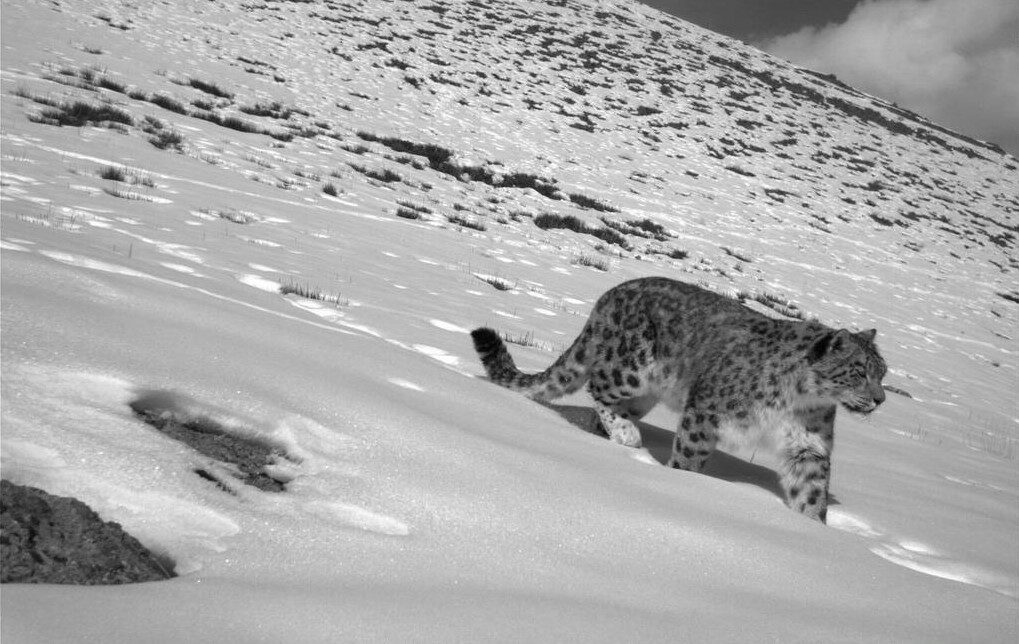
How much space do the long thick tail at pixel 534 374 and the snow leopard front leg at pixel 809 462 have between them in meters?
1.52

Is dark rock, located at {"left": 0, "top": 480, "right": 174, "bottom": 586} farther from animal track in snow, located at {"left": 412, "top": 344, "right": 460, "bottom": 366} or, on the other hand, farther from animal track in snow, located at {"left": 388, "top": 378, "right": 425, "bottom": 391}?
animal track in snow, located at {"left": 412, "top": 344, "right": 460, "bottom": 366}

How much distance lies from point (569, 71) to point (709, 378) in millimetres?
33303

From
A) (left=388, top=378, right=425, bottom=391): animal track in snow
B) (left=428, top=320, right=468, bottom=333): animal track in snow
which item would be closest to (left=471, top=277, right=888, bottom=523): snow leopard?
(left=388, top=378, right=425, bottom=391): animal track in snow

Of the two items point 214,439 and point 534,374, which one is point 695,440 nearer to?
point 534,374

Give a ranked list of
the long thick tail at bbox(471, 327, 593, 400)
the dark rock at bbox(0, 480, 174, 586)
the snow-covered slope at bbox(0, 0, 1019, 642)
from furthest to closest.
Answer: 1. the long thick tail at bbox(471, 327, 593, 400)
2. the snow-covered slope at bbox(0, 0, 1019, 642)
3. the dark rock at bbox(0, 480, 174, 586)

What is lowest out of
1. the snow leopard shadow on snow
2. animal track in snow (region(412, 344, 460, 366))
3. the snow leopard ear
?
the snow leopard shadow on snow

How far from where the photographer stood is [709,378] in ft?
15.3

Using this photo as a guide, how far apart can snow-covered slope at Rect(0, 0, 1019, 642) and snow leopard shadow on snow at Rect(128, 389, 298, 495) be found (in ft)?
0.08

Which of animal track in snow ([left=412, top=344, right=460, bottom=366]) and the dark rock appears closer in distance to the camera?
the dark rock

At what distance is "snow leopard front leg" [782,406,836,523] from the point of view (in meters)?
4.07

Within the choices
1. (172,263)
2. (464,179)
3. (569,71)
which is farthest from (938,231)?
(172,263)

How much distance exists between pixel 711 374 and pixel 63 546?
12.9 feet

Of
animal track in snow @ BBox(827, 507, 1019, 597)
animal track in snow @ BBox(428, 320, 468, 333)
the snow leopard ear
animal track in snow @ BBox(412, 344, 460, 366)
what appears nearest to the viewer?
animal track in snow @ BBox(827, 507, 1019, 597)

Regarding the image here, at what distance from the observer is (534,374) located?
498 centimetres
